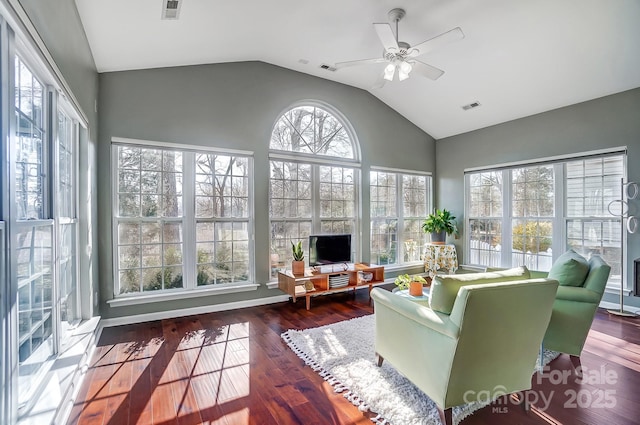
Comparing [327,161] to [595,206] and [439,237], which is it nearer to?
[439,237]

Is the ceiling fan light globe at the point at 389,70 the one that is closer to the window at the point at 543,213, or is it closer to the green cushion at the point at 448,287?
the green cushion at the point at 448,287

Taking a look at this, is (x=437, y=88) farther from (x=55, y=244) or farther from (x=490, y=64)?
(x=55, y=244)

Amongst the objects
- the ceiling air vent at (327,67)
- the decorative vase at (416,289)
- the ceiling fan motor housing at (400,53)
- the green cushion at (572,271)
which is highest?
the ceiling air vent at (327,67)

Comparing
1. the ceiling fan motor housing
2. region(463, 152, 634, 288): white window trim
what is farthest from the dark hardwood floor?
the ceiling fan motor housing

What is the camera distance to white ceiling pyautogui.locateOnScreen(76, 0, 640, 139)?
302 centimetres

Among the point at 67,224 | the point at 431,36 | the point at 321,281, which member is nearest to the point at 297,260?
the point at 321,281

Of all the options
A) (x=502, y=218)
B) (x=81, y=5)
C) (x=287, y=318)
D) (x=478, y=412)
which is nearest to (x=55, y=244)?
(x=81, y=5)

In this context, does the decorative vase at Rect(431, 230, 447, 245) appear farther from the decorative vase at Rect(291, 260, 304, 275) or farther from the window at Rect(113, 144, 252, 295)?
the window at Rect(113, 144, 252, 295)

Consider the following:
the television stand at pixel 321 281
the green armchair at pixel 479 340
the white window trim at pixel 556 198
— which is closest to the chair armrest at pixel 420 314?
the green armchair at pixel 479 340

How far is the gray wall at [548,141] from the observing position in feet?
13.1

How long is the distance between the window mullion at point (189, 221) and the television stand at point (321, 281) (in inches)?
46.6

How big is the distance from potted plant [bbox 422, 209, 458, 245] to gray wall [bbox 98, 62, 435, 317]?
1.30 m

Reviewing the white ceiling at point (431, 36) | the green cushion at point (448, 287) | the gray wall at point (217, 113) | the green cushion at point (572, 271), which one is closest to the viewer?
the green cushion at point (448, 287)

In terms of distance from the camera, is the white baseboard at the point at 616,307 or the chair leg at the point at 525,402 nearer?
the chair leg at the point at 525,402
